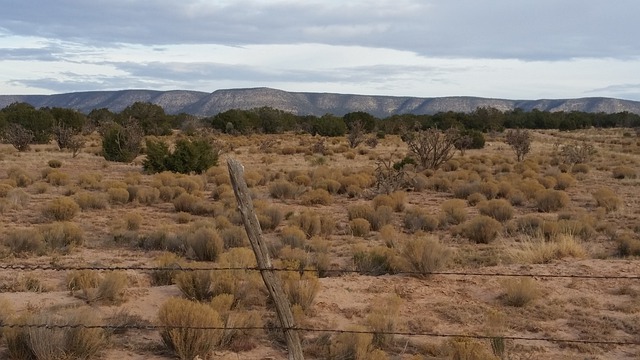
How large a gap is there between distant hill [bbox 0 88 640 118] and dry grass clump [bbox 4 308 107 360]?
492 feet

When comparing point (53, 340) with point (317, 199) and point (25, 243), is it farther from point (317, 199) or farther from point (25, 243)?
point (317, 199)

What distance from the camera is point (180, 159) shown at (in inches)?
1144

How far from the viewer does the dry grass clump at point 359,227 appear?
A: 1566 cm

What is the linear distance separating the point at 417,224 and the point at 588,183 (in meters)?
13.4

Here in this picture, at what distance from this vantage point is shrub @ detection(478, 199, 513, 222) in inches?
692

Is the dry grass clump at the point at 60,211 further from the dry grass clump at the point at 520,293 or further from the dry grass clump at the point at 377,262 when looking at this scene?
the dry grass clump at the point at 520,293

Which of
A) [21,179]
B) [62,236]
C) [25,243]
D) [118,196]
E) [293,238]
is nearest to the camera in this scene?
[25,243]

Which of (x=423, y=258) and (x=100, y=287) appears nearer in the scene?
(x=100, y=287)

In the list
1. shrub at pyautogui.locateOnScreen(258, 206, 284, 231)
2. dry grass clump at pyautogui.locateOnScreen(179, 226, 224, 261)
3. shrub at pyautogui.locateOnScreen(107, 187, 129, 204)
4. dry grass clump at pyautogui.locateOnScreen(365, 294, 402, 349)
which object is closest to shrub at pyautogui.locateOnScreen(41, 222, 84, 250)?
dry grass clump at pyautogui.locateOnScreen(179, 226, 224, 261)

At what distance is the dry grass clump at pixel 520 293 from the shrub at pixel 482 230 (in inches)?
198

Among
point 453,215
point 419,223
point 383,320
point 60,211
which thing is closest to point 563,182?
point 453,215

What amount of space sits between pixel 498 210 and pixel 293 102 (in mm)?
147735

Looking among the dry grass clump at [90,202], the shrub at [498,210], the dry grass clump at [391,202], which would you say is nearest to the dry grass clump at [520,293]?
the shrub at [498,210]

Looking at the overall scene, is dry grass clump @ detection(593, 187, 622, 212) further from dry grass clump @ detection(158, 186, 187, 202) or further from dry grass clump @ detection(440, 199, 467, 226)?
dry grass clump @ detection(158, 186, 187, 202)
